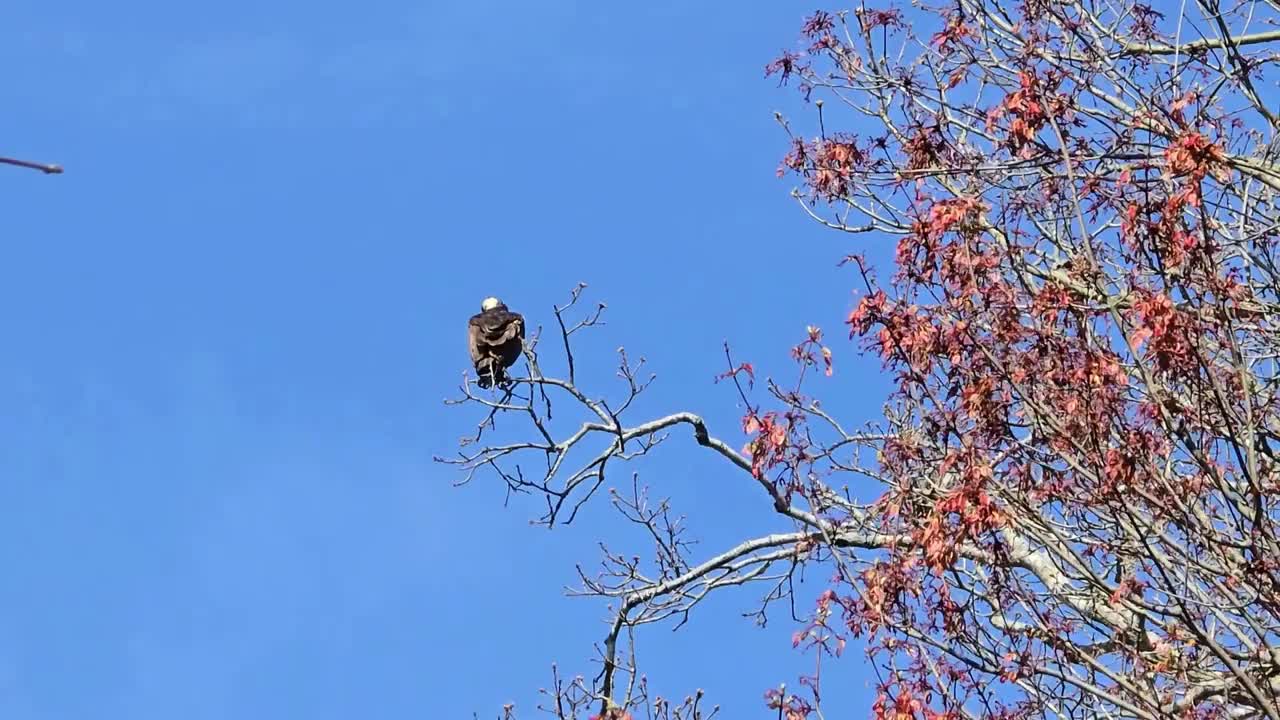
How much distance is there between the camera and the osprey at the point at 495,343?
1233 cm

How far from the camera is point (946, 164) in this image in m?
8.87

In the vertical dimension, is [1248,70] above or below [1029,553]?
above

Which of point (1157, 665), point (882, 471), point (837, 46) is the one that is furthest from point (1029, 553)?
point (837, 46)

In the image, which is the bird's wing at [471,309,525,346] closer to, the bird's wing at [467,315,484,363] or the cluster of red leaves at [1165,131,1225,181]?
the bird's wing at [467,315,484,363]

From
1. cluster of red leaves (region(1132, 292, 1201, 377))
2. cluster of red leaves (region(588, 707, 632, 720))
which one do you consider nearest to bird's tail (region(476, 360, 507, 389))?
cluster of red leaves (region(588, 707, 632, 720))

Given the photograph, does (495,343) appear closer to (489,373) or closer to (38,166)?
(489,373)

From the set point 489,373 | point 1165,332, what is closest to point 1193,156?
point 1165,332

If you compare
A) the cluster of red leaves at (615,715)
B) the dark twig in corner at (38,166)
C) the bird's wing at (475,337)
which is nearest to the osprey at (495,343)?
the bird's wing at (475,337)

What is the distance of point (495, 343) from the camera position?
12406mm

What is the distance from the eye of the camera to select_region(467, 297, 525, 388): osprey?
12.3 metres

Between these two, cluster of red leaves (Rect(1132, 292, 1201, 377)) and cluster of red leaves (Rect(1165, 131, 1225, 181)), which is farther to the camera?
cluster of red leaves (Rect(1165, 131, 1225, 181))

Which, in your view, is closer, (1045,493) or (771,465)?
(1045,493)

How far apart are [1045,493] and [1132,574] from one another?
0.55 m

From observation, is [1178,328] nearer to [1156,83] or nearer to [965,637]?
[965,637]
